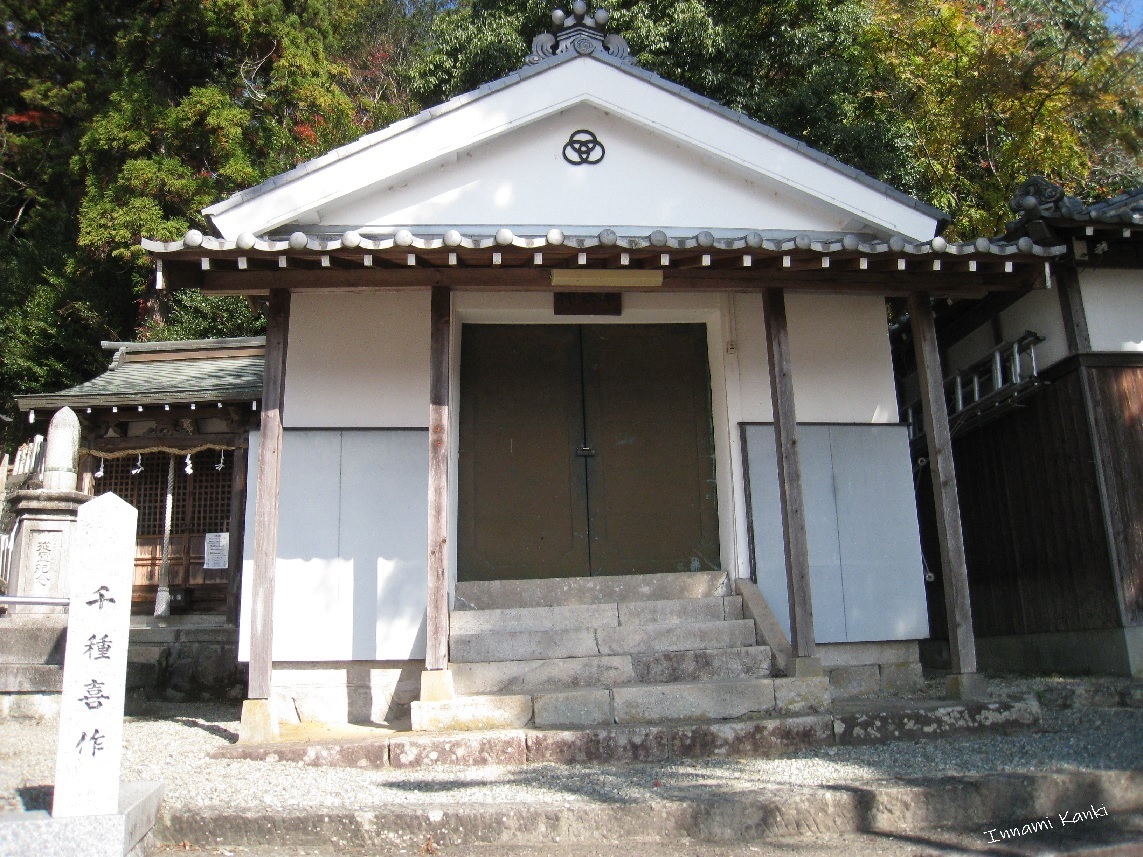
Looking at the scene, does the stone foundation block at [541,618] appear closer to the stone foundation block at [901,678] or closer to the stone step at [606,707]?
the stone step at [606,707]

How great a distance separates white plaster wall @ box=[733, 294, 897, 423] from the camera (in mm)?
8391

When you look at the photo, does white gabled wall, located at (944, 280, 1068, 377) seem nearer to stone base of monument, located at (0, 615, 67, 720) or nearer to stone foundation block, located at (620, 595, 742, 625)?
stone foundation block, located at (620, 595, 742, 625)

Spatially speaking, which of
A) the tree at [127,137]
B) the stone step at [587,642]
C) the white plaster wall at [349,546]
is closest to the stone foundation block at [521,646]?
the stone step at [587,642]

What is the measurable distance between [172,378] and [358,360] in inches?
292

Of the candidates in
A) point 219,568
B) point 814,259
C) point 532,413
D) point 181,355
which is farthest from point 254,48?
point 814,259

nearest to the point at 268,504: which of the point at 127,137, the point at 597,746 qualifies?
the point at 597,746

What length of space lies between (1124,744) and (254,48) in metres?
22.1

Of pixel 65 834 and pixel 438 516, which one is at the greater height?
pixel 438 516

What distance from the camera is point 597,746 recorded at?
5.79m

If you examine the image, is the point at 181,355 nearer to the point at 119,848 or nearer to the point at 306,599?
the point at 306,599

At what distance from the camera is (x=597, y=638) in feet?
23.3

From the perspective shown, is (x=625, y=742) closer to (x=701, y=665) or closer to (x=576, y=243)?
(x=701, y=665)

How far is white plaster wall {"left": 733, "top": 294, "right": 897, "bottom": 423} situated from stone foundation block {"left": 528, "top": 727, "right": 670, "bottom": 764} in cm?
348

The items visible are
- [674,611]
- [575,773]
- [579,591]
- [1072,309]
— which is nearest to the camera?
[575,773]
